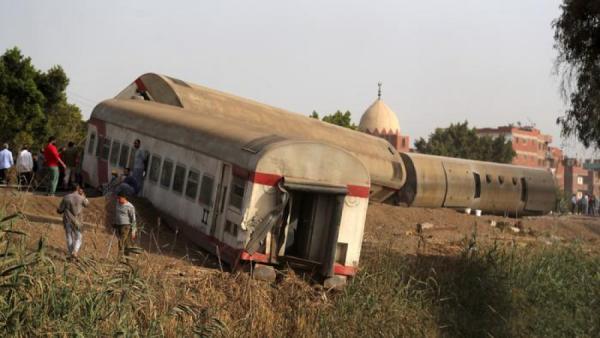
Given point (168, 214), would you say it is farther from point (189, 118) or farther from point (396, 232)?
point (396, 232)

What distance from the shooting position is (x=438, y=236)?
78.4ft

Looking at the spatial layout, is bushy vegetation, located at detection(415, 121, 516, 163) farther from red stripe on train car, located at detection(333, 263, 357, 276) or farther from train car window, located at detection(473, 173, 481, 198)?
red stripe on train car, located at detection(333, 263, 357, 276)

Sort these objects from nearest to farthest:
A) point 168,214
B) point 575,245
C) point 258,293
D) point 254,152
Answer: point 258,293
point 254,152
point 168,214
point 575,245

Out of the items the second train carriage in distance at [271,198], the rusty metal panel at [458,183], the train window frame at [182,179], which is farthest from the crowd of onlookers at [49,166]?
the rusty metal panel at [458,183]

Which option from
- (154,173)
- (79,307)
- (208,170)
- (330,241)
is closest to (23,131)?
(154,173)

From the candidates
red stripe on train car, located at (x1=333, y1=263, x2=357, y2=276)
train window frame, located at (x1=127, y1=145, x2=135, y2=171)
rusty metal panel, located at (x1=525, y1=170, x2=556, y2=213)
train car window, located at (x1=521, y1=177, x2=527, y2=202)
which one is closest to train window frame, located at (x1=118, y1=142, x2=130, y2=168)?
train window frame, located at (x1=127, y1=145, x2=135, y2=171)

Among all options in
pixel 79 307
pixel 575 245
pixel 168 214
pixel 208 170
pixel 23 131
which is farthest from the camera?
pixel 23 131

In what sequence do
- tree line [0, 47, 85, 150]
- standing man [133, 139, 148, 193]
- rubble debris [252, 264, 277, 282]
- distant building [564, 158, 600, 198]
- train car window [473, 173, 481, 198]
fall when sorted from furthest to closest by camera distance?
distant building [564, 158, 600, 198] → tree line [0, 47, 85, 150] → train car window [473, 173, 481, 198] → standing man [133, 139, 148, 193] → rubble debris [252, 264, 277, 282]

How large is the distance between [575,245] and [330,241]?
32.1 ft

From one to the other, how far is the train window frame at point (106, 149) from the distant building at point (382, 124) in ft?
172

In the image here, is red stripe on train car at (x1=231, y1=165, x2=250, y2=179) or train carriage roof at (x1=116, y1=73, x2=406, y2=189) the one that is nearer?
red stripe on train car at (x1=231, y1=165, x2=250, y2=179)

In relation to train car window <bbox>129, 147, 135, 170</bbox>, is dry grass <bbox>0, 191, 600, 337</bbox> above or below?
below

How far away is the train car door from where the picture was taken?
14.4m

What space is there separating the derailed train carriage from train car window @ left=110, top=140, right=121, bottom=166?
0.03m
